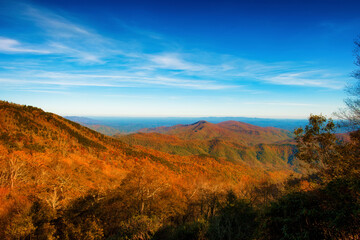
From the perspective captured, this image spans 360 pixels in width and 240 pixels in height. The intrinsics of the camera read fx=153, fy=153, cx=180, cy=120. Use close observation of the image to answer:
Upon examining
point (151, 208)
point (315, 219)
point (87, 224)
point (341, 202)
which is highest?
point (341, 202)

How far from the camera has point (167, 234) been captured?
1434cm

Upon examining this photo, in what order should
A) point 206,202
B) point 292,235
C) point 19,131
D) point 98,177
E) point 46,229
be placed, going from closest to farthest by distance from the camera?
point 292,235, point 46,229, point 206,202, point 98,177, point 19,131

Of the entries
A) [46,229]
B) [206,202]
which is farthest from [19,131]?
[206,202]

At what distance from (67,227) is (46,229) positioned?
1535mm

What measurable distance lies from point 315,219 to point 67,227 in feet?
61.9

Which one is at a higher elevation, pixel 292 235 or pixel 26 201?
pixel 292 235

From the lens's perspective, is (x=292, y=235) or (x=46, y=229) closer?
(x=292, y=235)

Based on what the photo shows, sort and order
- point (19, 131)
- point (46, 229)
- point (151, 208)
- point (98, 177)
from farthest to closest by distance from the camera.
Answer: point (19, 131) → point (98, 177) → point (151, 208) → point (46, 229)

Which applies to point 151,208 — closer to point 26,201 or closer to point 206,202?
point 206,202

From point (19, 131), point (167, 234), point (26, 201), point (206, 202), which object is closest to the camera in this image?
point (167, 234)

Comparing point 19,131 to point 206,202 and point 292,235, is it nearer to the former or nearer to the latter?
A: point 206,202

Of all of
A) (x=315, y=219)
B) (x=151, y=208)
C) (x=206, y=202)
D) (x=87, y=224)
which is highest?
(x=315, y=219)

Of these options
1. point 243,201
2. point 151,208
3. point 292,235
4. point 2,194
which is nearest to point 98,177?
point 2,194

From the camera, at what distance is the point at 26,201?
16.9 meters
